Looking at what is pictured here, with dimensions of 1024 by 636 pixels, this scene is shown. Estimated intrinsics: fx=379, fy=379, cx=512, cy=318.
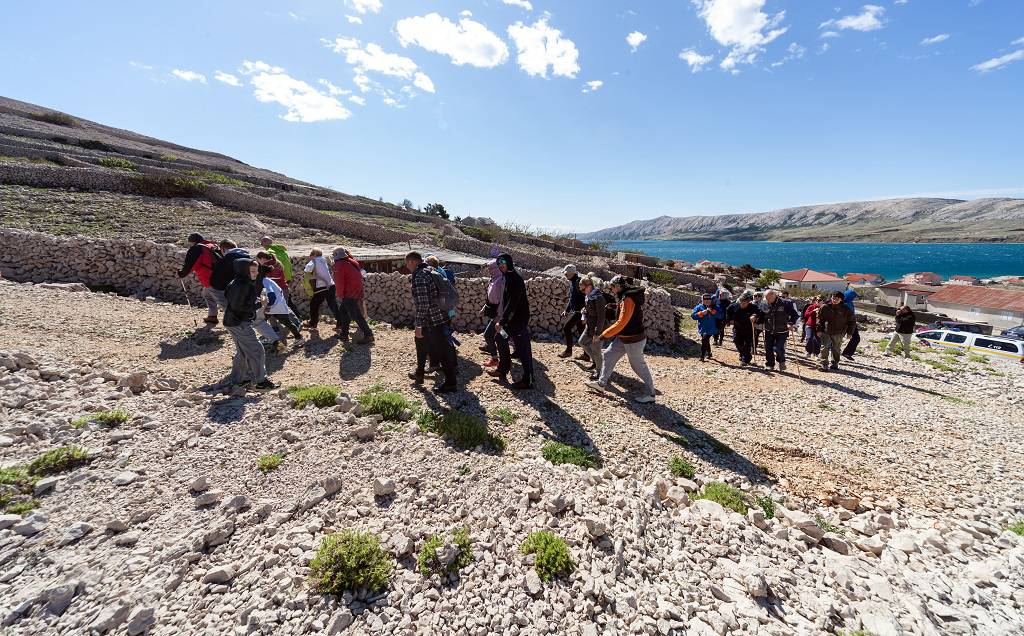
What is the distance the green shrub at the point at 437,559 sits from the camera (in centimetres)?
280

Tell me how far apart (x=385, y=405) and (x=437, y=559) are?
249 centimetres

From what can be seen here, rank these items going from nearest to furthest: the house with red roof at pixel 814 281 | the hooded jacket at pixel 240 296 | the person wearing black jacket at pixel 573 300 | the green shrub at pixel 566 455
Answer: the green shrub at pixel 566 455
the hooded jacket at pixel 240 296
the person wearing black jacket at pixel 573 300
the house with red roof at pixel 814 281

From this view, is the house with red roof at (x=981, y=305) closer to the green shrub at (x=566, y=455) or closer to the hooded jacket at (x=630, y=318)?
the hooded jacket at (x=630, y=318)

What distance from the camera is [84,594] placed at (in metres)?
2.39

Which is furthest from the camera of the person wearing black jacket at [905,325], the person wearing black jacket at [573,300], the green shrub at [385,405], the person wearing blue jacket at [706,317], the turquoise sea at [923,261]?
the turquoise sea at [923,261]

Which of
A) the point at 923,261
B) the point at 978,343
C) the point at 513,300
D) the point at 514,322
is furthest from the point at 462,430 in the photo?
the point at 923,261

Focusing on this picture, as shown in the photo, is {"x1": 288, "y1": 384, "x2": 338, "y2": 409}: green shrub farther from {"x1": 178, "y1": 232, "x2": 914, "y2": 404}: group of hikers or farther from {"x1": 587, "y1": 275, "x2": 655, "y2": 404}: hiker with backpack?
{"x1": 587, "y1": 275, "x2": 655, "y2": 404}: hiker with backpack

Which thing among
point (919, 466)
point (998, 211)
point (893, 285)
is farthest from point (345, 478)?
point (998, 211)

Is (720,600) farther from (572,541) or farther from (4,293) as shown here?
(4,293)

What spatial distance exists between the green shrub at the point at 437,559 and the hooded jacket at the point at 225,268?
4.71 meters

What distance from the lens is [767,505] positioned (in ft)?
12.9

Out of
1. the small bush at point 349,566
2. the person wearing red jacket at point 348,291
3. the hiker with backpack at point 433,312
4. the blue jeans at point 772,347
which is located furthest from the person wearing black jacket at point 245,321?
the blue jeans at point 772,347

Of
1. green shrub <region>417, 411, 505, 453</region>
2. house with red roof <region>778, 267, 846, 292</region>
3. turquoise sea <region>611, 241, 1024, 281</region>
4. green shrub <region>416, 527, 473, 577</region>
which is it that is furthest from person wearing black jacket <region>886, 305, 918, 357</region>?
turquoise sea <region>611, 241, 1024, 281</region>

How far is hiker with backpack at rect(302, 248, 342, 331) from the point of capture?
26.2ft
